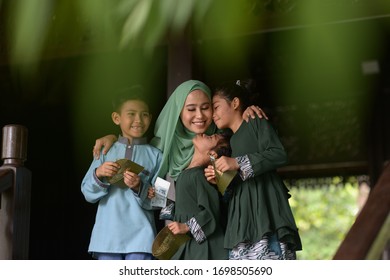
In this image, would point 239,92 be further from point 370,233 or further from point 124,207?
point 370,233

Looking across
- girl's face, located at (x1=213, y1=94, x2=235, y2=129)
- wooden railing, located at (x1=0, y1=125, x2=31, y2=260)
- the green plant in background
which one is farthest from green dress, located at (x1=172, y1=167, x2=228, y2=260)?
the green plant in background

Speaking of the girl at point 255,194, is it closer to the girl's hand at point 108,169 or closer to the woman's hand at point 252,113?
the woman's hand at point 252,113

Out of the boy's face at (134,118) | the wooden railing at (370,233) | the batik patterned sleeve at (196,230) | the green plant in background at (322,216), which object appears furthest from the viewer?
the green plant in background at (322,216)

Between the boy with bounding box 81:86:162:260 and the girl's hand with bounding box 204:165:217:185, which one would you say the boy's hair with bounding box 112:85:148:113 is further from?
the girl's hand with bounding box 204:165:217:185

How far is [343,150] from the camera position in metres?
6.82

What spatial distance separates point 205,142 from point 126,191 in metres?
0.41

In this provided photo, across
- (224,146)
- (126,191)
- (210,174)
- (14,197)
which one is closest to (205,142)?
(224,146)

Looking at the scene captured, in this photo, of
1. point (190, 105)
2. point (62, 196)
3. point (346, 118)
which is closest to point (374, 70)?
point (346, 118)

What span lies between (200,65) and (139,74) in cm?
76

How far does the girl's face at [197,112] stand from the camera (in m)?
2.81

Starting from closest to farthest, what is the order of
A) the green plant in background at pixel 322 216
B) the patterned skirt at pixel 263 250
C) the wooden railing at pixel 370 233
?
1. the wooden railing at pixel 370 233
2. the patterned skirt at pixel 263 250
3. the green plant in background at pixel 322 216

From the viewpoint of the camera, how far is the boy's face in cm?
294

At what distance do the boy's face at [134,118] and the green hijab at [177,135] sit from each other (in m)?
0.09

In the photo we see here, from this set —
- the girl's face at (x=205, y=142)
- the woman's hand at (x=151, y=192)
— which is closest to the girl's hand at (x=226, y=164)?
the girl's face at (x=205, y=142)
